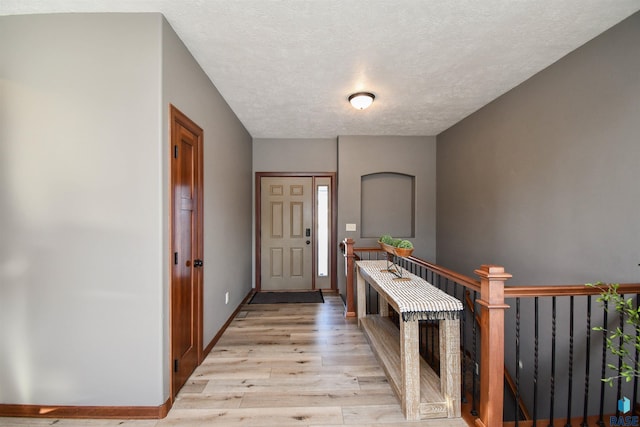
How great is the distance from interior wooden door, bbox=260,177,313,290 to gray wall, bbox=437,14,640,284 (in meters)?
2.65

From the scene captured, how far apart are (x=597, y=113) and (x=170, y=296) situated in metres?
3.55

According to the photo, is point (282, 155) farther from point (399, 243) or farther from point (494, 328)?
point (494, 328)

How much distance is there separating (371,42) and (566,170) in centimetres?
206

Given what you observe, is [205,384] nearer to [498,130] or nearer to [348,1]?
[348,1]

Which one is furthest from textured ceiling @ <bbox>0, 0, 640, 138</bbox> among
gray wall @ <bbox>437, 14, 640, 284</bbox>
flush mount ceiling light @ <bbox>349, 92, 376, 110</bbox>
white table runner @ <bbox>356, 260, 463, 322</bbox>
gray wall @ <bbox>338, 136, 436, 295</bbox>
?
white table runner @ <bbox>356, 260, 463, 322</bbox>

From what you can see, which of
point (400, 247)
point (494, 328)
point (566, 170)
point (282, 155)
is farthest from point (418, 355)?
point (282, 155)

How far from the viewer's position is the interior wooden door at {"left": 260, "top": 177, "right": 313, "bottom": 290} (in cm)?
474

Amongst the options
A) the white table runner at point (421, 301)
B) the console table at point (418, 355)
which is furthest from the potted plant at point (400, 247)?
the console table at point (418, 355)

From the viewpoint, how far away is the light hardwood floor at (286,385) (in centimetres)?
177

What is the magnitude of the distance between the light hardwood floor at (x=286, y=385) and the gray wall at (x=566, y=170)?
68.6 inches

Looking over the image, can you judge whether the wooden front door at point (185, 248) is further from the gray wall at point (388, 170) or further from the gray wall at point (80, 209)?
the gray wall at point (388, 170)

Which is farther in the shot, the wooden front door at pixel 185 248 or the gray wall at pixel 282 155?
the gray wall at pixel 282 155

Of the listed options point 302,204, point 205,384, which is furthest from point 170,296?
point 302,204

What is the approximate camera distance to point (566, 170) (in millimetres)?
2328
